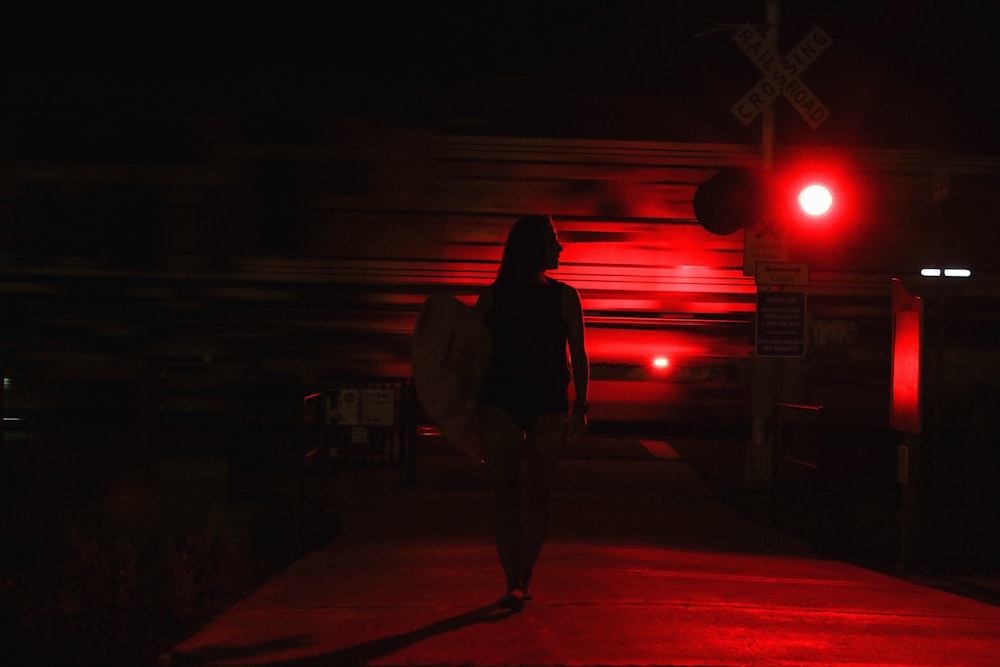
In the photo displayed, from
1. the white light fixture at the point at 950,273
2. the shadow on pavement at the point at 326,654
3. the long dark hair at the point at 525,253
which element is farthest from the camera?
the white light fixture at the point at 950,273

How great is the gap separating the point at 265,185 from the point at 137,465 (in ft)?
9.34

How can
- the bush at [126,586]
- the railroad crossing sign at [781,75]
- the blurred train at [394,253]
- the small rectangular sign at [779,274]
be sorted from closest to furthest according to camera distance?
the bush at [126,586] < the railroad crossing sign at [781,75] < the small rectangular sign at [779,274] < the blurred train at [394,253]

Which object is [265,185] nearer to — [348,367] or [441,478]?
[348,367]

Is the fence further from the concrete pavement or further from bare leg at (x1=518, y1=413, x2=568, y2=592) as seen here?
bare leg at (x1=518, y1=413, x2=568, y2=592)

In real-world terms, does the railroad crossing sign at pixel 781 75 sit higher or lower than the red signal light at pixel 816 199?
higher

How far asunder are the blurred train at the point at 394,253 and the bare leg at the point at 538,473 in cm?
566

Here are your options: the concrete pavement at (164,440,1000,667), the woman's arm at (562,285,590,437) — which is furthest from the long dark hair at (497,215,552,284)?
the concrete pavement at (164,440,1000,667)

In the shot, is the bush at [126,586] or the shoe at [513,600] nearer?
the bush at [126,586]

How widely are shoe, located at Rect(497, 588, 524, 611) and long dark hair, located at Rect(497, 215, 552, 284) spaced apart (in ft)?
4.72

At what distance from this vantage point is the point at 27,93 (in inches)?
434

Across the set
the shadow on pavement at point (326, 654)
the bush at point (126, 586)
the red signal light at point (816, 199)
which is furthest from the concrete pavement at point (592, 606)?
the red signal light at point (816, 199)

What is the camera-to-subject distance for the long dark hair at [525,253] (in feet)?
17.9

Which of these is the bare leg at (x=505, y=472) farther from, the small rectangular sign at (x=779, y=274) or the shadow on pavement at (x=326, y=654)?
the small rectangular sign at (x=779, y=274)

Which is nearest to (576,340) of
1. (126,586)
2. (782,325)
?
(126,586)
